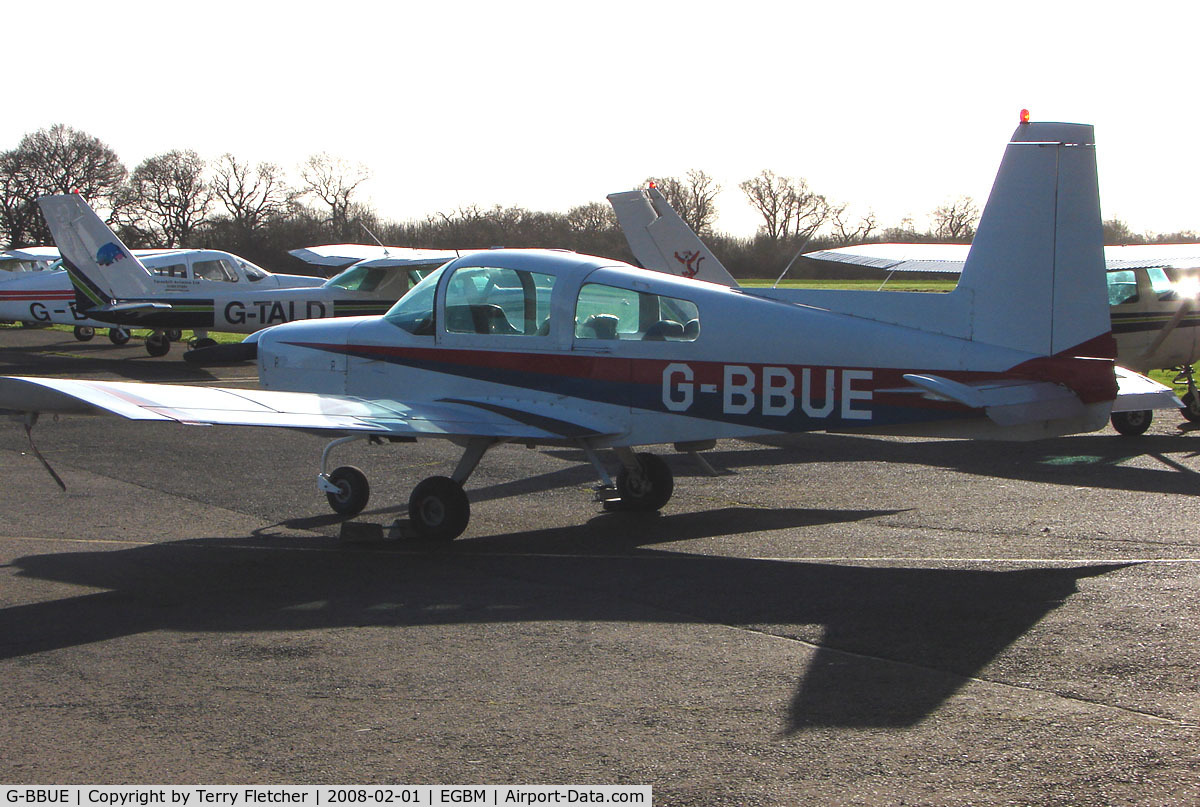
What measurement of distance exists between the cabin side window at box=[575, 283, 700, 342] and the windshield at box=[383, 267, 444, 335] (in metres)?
1.36

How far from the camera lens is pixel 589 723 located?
449cm

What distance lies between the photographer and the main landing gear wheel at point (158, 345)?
27.0m

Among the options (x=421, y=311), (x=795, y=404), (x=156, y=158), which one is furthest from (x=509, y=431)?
(x=156, y=158)

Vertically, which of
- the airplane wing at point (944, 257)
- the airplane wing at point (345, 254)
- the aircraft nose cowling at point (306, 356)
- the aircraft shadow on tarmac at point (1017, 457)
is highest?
the airplane wing at point (345, 254)

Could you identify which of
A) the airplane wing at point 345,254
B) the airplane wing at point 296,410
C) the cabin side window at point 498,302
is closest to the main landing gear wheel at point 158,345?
the airplane wing at point 345,254

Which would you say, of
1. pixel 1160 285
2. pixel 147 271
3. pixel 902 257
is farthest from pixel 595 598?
pixel 147 271

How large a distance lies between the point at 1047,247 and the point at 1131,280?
29.3 ft

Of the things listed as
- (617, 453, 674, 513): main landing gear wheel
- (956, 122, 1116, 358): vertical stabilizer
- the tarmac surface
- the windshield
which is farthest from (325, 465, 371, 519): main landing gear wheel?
(956, 122, 1116, 358): vertical stabilizer

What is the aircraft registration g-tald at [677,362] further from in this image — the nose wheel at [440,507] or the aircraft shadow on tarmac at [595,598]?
the aircraft shadow on tarmac at [595,598]

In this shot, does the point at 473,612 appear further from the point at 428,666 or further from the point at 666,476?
the point at 666,476

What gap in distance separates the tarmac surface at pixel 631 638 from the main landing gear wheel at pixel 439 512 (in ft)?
0.67

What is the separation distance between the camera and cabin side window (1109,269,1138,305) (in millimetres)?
14648

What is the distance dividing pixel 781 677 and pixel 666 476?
4.28m

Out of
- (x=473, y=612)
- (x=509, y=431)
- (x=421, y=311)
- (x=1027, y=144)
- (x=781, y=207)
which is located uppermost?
(x=781, y=207)
